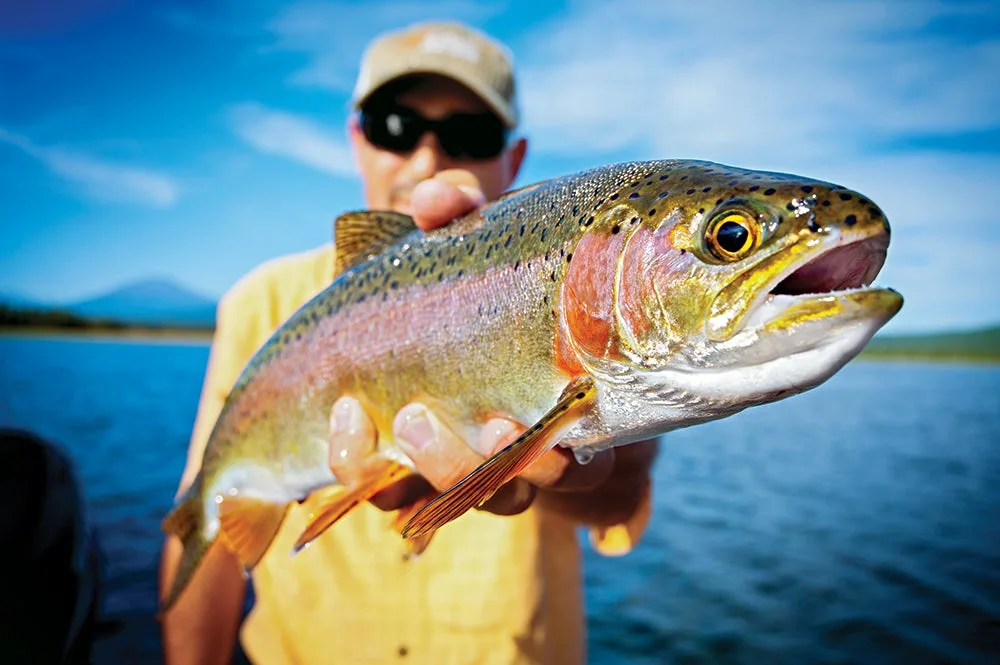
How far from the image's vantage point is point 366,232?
2.58 meters

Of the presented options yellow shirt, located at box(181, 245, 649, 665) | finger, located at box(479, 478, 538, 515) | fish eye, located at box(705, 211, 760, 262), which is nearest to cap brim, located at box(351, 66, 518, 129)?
yellow shirt, located at box(181, 245, 649, 665)

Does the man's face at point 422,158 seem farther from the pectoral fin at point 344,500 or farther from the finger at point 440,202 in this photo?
the pectoral fin at point 344,500

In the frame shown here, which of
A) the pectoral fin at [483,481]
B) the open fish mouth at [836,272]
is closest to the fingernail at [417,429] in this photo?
the pectoral fin at [483,481]

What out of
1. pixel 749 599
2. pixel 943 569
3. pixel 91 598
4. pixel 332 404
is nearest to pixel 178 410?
pixel 91 598

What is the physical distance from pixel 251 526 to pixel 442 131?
9.37 feet

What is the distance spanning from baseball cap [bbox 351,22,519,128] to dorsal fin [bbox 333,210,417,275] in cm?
216

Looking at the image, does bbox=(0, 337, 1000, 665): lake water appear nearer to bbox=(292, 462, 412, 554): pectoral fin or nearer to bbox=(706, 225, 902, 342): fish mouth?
bbox=(292, 462, 412, 554): pectoral fin

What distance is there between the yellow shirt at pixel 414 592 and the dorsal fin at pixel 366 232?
1.57 meters

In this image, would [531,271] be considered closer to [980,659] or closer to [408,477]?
[408,477]

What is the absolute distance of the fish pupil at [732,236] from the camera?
55.4 inches

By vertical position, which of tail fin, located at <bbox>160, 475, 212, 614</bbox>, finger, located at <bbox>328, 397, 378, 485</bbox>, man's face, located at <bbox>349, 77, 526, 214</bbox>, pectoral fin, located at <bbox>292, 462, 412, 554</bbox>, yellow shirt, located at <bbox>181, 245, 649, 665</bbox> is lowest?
yellow shirt, located at <bbox>181, 245, 649, 665</bbox>

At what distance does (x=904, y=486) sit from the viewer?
49.7 ft

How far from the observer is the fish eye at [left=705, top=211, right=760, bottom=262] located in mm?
1398

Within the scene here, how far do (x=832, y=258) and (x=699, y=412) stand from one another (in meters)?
0.43
